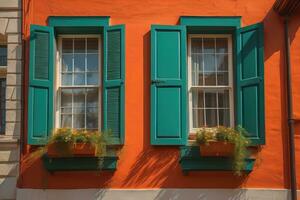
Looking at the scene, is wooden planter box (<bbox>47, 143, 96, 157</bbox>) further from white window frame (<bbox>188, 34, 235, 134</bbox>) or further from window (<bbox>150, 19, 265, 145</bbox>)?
white window frame (<bbox>188, 34, 235, 134</bbox>)

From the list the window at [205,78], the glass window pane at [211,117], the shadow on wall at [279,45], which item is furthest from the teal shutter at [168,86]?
the shadow on wall at [279,45]

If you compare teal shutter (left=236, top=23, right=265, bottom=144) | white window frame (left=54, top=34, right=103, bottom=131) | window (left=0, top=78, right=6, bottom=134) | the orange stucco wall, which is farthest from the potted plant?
teal shutter (left=236, top=23, right=265, bottom=144)

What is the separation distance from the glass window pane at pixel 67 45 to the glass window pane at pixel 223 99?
8.55 feet

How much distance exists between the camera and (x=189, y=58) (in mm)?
8836

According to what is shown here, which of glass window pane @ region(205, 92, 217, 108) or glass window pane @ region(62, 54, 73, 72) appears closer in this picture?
glass window pane @ region(205, 92, 217, 108)

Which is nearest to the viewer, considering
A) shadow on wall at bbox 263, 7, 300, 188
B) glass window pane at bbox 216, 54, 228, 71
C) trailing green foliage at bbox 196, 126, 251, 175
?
trailing green foliage at bbox 196, 126, 251, 175

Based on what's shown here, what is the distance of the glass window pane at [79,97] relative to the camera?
877cm

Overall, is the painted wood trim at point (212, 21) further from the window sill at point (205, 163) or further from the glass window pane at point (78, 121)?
the glass window pane at point (78, 121)

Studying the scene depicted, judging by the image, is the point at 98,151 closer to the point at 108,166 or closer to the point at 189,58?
the point at 108,166

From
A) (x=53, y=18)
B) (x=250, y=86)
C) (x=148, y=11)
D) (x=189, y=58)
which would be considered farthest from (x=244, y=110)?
(x=53, y=18)

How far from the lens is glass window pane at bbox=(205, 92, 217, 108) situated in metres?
8.73

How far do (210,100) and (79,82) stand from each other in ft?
7.20

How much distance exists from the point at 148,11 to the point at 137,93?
138cm

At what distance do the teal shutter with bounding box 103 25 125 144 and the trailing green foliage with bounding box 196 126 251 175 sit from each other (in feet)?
4.23
